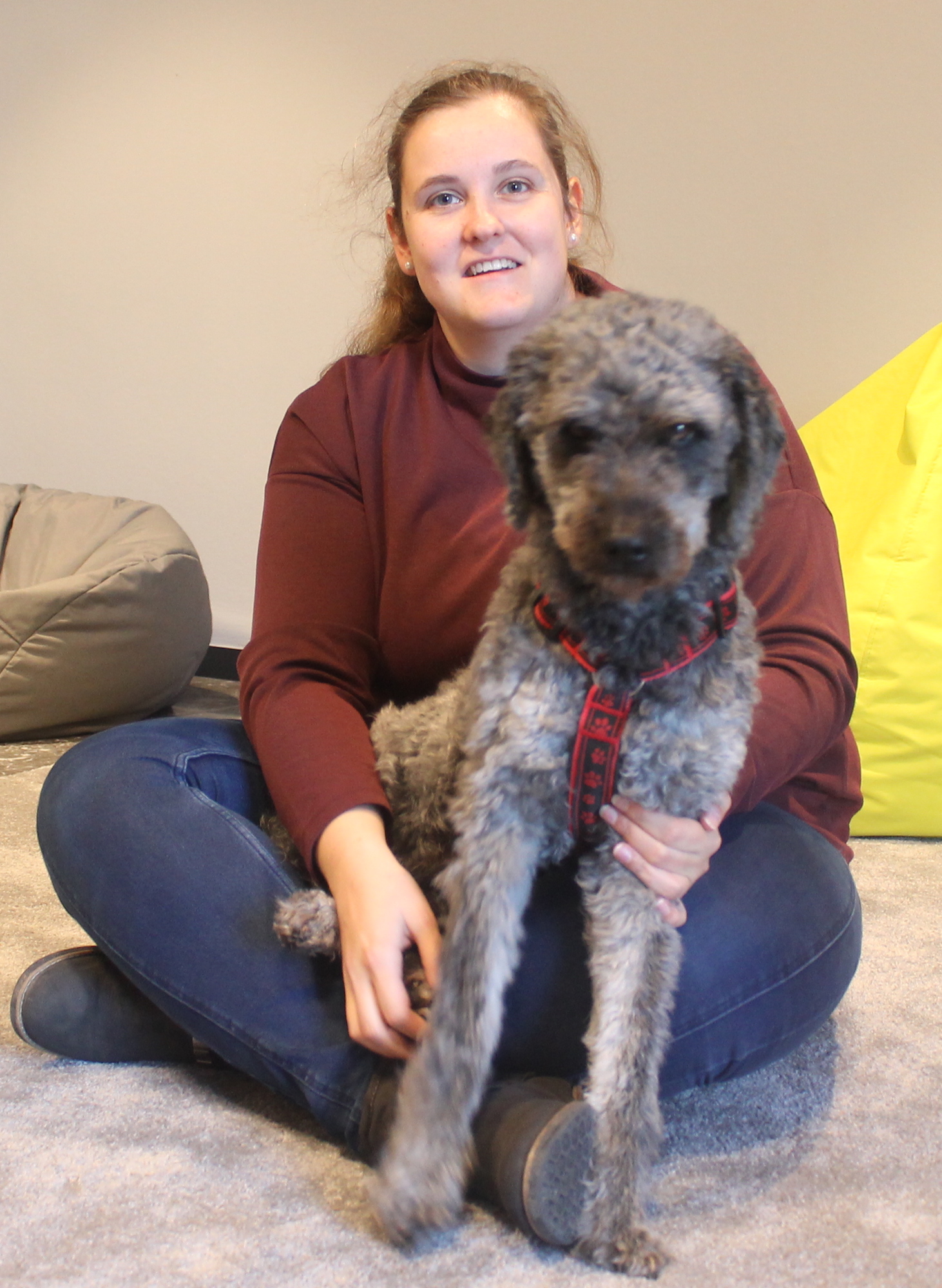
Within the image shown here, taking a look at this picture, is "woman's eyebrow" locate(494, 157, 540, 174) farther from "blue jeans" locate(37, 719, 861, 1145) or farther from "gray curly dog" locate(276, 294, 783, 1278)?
"blue jeans" locate(37, 719, 861, 1145)

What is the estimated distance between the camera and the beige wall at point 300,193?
2.96 m

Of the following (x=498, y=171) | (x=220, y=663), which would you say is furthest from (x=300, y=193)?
(x=498, y=171)

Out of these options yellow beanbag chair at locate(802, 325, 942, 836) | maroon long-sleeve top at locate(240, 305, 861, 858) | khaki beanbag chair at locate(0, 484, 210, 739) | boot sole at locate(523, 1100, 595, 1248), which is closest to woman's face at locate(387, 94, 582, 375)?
maroon long-sleeve top at locate(240, 305, 861, 858)

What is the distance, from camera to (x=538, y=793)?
1.07 m

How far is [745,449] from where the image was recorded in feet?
3.49

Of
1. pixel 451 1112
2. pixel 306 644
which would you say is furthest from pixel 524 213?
pixel 451 1112

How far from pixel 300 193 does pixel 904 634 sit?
2.56m

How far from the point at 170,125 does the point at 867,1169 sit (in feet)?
12.7

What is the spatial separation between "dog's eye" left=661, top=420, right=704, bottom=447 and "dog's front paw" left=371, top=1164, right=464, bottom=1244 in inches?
28.3

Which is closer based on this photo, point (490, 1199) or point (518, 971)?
point (490, 1199)

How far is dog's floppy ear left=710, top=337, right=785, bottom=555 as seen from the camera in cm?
105

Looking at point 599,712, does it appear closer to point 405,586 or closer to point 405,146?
point 405,586

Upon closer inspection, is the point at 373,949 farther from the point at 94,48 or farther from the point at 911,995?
the point at 94,48

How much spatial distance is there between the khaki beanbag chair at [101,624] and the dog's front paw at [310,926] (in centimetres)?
193
